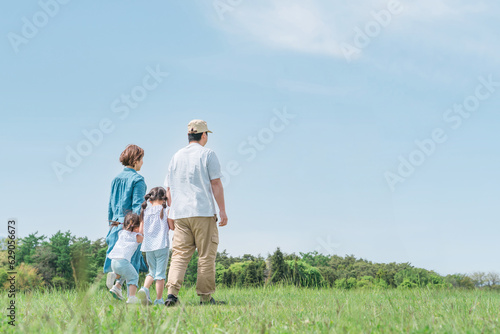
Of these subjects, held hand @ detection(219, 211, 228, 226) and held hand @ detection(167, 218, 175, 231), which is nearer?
held hand @ detection(219, 211, 228, 226)

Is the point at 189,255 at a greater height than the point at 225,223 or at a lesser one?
lesser

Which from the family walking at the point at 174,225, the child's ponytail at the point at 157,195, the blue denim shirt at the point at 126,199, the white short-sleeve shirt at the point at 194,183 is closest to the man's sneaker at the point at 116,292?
the family walking at the point at 174,225

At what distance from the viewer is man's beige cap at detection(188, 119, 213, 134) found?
6312mm

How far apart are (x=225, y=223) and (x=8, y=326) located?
2807 millimetres

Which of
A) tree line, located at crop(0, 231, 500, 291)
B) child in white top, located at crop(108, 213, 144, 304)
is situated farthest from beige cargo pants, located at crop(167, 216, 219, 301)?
tree line, located at crop(0, 231, 500, 291)

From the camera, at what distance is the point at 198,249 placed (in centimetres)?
611

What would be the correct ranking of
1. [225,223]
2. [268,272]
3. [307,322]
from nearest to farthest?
1. [307,322]
2. [225,223]
3. [268,272]

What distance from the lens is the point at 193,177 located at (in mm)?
6031

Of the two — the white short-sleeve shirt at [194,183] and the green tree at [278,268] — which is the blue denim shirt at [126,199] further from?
the green tree at [278,268]

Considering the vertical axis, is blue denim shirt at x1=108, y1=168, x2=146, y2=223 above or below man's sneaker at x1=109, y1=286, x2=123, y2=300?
above

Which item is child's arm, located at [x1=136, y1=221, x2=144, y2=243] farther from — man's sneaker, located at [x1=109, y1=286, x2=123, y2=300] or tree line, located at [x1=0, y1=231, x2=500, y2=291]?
tree line, located at [x1=0, y1=231, x2=500, y2=291]

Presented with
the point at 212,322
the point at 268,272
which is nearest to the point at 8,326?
the point at 212,322

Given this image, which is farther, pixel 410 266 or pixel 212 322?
pixel 410 266

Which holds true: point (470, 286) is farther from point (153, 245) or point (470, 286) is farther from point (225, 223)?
point (153, 245)
